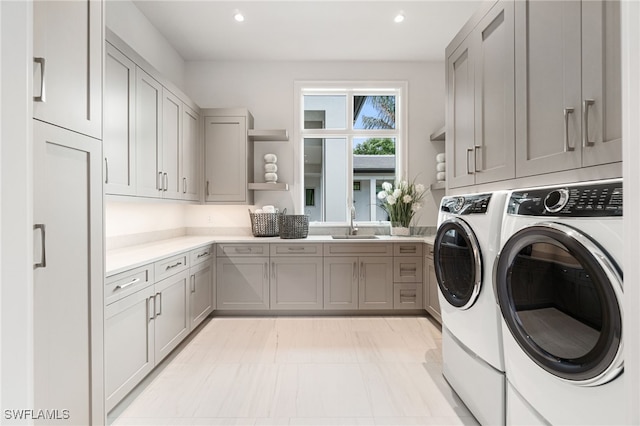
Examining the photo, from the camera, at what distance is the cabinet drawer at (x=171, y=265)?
2.30 meters

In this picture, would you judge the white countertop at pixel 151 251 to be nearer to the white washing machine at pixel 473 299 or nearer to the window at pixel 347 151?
the window at pixel 347 151

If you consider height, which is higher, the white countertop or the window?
the window

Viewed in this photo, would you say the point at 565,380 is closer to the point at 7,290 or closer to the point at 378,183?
the point at 7,290

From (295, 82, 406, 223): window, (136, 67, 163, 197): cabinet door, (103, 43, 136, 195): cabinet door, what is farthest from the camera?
(295, 82, 406, 223): window

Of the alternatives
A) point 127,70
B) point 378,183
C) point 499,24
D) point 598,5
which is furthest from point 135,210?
point 598,5

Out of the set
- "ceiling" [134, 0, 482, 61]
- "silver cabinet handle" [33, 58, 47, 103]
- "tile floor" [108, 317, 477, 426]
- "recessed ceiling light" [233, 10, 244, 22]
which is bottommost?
"tile floor" [108, 317, 477, 426]

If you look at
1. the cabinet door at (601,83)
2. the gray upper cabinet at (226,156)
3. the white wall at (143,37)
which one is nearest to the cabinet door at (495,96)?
the cabinet door at (601,83)

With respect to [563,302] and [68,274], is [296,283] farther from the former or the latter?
Result: [563,302]

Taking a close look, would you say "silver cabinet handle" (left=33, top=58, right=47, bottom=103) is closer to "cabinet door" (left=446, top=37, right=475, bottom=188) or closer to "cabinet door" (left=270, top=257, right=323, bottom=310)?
"cabinet door" (left=446, top=37, right=475, bottom=188)

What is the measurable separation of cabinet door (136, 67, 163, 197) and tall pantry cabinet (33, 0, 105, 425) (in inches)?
44.0

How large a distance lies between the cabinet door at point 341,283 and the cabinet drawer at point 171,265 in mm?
1398

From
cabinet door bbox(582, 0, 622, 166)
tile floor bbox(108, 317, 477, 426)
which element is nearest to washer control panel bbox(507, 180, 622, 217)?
cabinet door bbox(582, 0, 622, 166)

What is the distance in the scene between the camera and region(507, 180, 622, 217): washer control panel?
0.92 m

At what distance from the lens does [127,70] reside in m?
2.27
